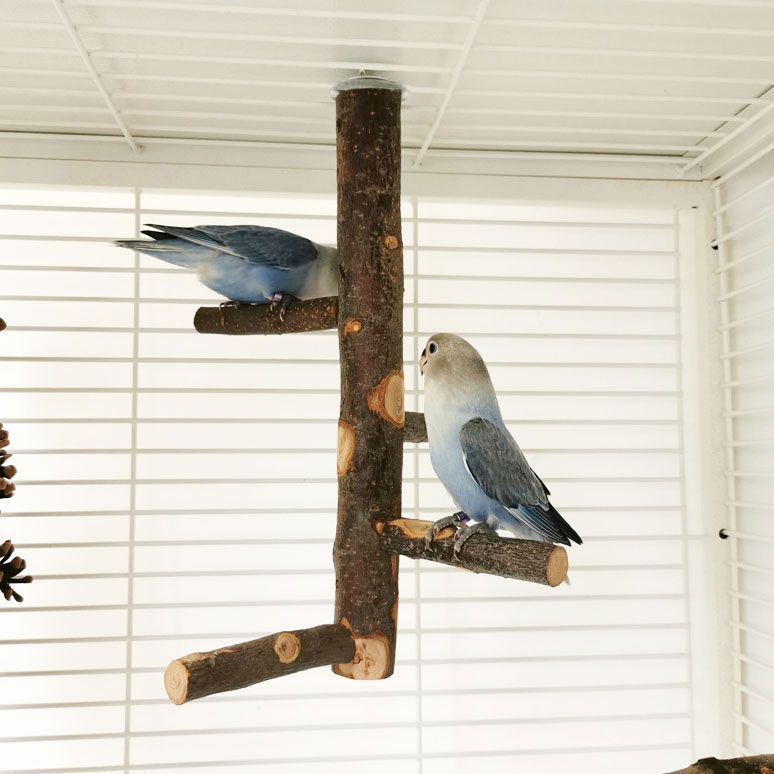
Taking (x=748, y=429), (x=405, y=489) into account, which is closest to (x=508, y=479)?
(x=405, y=489)

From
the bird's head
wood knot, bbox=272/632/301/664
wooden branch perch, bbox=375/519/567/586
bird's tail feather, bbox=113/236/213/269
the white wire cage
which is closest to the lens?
wooden branch perch, bbox=375/519/567/586

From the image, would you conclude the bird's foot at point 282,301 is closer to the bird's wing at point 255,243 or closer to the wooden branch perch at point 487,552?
the bird's wing at point 255,243

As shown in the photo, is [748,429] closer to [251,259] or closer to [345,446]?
[345,446]

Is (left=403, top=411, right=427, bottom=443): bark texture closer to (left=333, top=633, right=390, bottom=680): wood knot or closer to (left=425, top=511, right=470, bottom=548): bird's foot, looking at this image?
(left=425, top=511, right=470, bottom=548): bird's foot

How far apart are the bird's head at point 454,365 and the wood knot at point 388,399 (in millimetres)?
67

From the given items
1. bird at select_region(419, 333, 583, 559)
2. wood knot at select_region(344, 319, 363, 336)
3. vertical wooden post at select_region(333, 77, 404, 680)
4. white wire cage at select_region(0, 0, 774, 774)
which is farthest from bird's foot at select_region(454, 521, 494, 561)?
white wire cage at select_region(0, 0, 774, 774)

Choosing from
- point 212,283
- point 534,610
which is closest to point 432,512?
point 534,610

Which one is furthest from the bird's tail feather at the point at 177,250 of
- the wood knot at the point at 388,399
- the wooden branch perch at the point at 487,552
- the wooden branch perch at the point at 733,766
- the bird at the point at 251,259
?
the wooden branch perch at the point at 733,766

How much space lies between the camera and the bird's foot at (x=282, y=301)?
1.39 m

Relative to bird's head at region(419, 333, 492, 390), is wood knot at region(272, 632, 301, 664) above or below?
below

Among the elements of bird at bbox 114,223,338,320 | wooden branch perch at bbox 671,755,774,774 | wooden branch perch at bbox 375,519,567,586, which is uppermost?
bird at bbox 114,223,338,320

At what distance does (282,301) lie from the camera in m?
1.40

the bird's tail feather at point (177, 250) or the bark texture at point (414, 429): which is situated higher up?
the bird's tail feather at point (177, 250)

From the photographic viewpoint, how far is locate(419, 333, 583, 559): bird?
117cm
